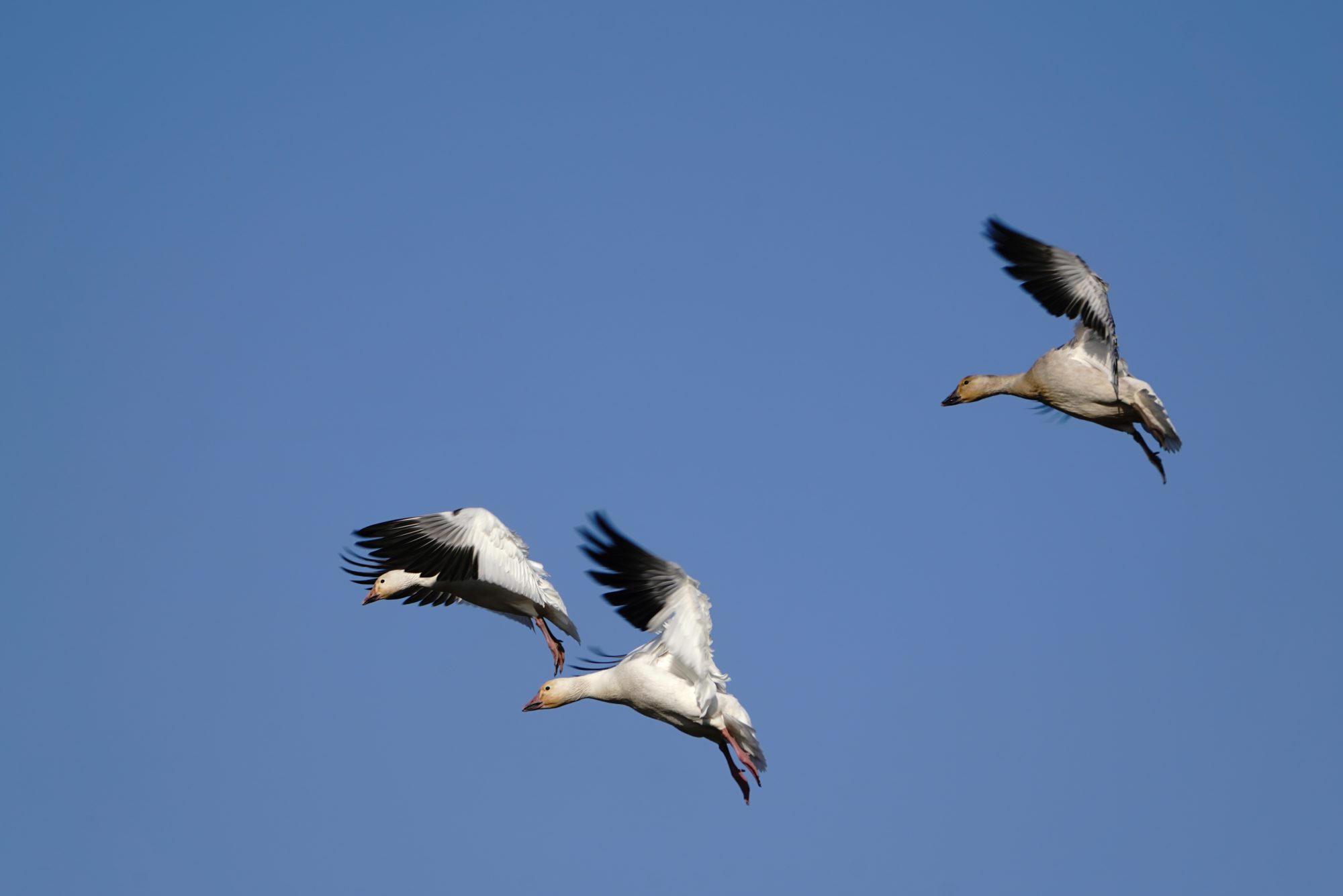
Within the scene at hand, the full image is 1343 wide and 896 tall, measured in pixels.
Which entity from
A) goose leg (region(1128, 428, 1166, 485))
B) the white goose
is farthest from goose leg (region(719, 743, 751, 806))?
goose leg (region(1128, 428, 1166, 485))

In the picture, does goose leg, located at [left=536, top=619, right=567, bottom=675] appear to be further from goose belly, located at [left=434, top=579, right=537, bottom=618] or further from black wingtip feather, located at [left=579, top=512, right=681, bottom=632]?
black wingtip feather, located at [left=579, top=512, right=681, bottom=632]

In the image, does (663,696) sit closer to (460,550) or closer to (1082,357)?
(460,550)

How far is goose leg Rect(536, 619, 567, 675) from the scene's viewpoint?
17.7 m

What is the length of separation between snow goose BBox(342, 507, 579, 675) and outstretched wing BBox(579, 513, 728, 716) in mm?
3010

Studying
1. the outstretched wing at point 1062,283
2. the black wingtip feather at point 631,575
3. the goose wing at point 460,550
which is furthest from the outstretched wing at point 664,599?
the outstretched wing at point 1062,283

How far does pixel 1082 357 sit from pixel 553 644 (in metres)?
6.72

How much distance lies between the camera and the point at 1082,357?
17016 millimetres

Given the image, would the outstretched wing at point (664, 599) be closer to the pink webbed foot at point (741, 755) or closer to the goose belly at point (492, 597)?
the pink webbed foot at point (741, 755)

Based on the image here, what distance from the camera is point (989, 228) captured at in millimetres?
16922

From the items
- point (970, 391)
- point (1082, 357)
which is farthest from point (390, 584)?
point (1082, 357)

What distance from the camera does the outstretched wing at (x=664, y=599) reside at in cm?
1372

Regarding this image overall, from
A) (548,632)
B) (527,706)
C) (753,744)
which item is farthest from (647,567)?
(548,632)

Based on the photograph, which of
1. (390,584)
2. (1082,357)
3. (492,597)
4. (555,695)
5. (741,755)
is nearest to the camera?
(741,755)

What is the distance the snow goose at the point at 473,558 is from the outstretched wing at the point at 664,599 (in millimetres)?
3010
